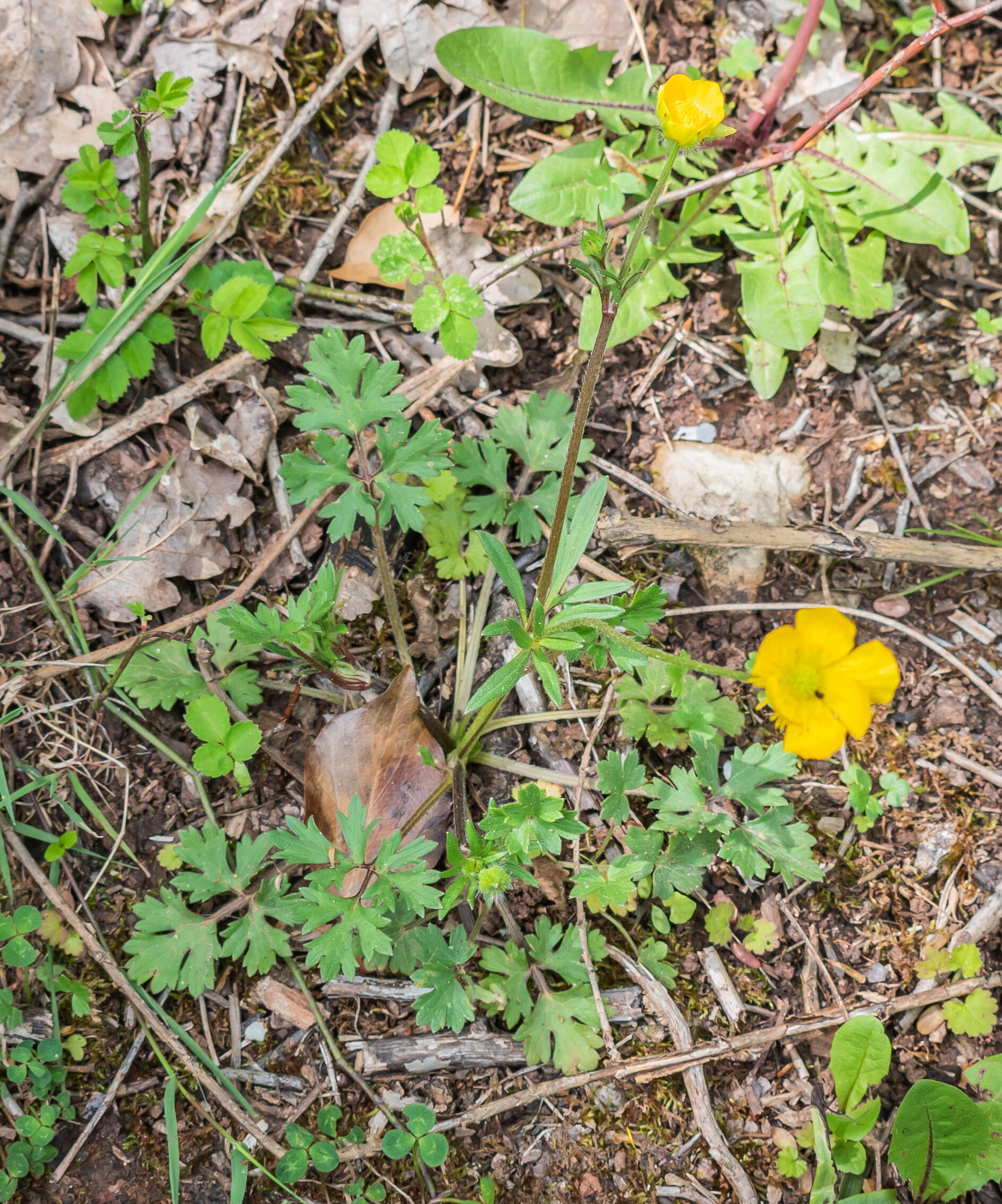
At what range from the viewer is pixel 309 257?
10.7 ft

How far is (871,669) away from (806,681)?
176mm

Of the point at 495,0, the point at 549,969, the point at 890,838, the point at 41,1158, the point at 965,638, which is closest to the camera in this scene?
the point at 41,1158

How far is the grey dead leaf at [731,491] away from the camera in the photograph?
10.3ft

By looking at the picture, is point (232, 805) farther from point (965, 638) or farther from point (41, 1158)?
point (965, 638)

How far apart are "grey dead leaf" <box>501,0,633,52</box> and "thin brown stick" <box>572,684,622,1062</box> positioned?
265cm

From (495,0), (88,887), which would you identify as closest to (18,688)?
(88,887)

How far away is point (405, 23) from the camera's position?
10.7ft

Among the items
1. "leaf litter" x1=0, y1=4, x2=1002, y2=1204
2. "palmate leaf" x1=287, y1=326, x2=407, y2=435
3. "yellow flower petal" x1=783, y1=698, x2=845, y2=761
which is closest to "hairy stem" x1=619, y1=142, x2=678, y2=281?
"palmate leaf" x1=287, y1=326, x2=407, y2=435

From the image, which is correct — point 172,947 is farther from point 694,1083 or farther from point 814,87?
point 814,87

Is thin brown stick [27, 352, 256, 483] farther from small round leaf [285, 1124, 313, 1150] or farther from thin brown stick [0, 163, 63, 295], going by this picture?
small round leaf [285, 1124, 313, 1150]

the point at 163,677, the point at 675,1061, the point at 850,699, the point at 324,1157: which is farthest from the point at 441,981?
the point at 850,699

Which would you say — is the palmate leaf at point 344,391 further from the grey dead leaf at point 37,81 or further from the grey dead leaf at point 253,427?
the grey dead leaf at point 37,81

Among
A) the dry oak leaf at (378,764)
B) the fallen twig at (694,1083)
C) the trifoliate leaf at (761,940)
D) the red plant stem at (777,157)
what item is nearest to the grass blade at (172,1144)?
the dry oak leaf at (378,764)

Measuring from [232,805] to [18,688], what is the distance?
791mm
